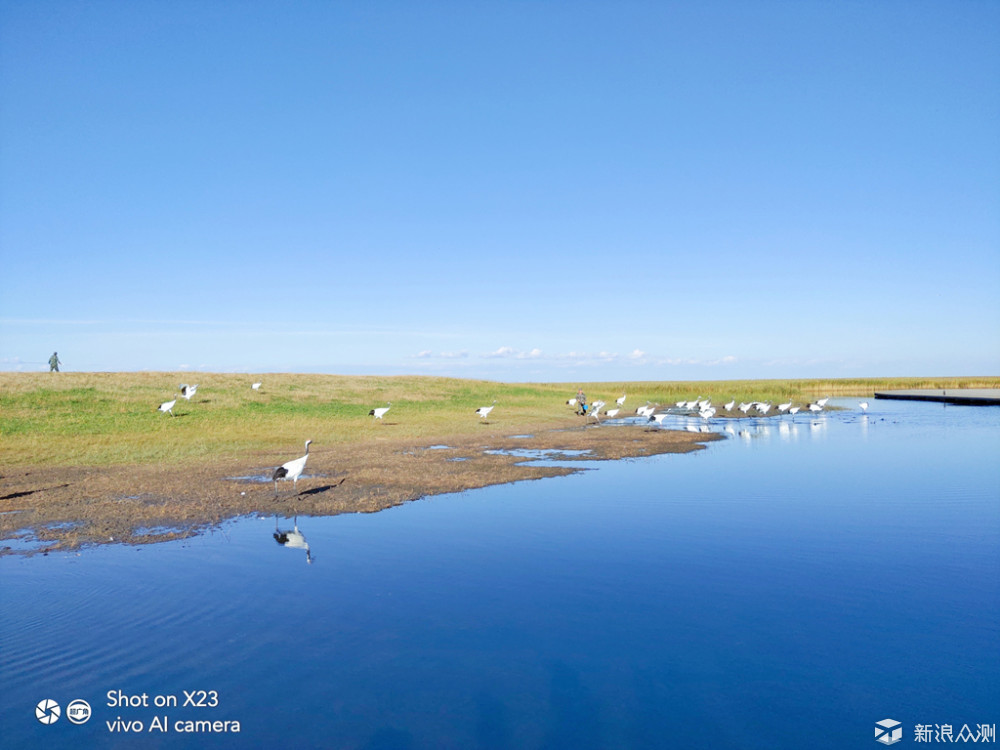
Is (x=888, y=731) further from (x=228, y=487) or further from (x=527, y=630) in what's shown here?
(x=228, y=487)

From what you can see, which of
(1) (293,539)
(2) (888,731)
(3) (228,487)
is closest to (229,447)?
(3) (228,487)

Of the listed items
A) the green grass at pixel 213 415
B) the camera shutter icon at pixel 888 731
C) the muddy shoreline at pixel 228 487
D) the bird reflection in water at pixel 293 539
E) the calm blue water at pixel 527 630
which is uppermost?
the green grass at pixel 213 415

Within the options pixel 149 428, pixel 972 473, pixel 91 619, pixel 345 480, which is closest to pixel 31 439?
pixel 149 428

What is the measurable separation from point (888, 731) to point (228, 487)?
18.8 meters

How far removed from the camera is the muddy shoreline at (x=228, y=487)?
15945 mm

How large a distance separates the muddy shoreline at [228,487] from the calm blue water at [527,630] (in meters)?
1.41

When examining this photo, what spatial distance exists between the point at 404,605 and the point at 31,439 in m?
30.8

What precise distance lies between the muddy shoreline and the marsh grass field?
0.06m

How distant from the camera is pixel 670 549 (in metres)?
14.3

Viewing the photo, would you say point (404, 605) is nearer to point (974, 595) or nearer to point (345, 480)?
point (974, 595)

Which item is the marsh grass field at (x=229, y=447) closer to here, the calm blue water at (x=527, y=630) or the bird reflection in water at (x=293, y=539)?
the bird reflection in water at (x=293, y=539)

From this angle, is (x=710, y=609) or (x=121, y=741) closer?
(x=121, y=741)

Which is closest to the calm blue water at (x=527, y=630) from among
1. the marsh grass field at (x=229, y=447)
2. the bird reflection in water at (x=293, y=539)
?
the bird reflection in water at (x=293, y=539)

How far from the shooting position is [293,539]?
15.2 m
